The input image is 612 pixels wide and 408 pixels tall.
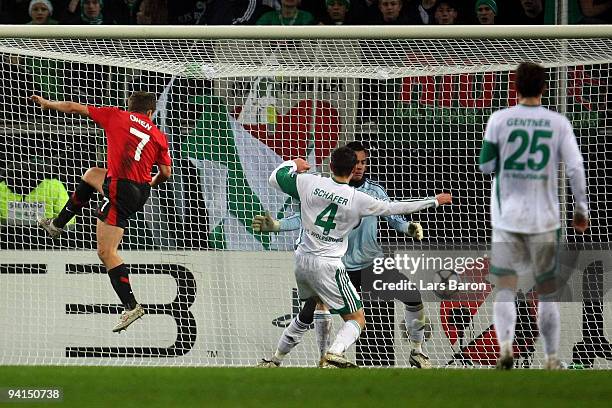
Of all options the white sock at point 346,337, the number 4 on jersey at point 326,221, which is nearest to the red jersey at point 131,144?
the number 4 on jersey at point 326,221

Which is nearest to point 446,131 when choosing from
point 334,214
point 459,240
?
point 459,240

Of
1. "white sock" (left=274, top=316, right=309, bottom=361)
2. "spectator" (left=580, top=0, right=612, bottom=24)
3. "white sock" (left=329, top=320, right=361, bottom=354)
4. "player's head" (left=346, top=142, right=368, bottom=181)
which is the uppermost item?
"spectator" (left=580, top=0, right=612, bottom=24)

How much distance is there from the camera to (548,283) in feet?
25.6

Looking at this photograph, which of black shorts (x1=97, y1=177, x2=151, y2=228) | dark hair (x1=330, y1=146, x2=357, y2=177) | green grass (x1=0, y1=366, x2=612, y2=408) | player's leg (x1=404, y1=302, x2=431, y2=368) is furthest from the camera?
player's leg (x1=404, y1=302, x2=431, y2=368)

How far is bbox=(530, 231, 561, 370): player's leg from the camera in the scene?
7.76m

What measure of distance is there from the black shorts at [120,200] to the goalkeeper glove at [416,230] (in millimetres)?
2201

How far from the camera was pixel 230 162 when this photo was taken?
11.1 meters

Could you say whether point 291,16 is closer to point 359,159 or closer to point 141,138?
point 359,159

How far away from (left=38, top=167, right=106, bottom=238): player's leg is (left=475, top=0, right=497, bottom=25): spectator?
3.87m

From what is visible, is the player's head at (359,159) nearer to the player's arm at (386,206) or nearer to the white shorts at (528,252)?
the player's arm at (386,206)

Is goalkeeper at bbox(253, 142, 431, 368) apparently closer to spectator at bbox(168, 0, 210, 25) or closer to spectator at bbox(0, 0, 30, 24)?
spectator at bbox(168, 0, 210, 25)

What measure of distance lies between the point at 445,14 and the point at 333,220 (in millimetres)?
3076

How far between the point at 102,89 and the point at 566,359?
472cm

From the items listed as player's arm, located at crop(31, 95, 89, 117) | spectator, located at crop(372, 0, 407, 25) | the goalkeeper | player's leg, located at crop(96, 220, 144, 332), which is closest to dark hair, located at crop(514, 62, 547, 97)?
the goalkeeper
